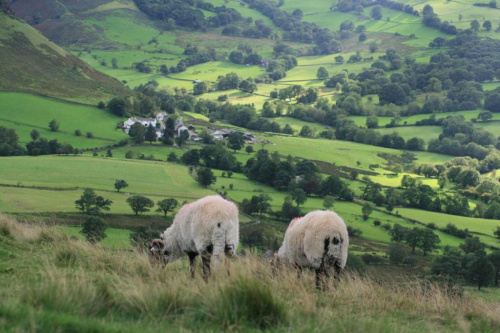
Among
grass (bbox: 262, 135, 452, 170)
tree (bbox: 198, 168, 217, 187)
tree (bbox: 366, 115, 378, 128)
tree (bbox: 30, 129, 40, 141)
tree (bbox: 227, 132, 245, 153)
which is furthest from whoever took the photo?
tree (bbox: 366, 115, 378, 128)

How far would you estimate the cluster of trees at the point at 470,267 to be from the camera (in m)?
46.7

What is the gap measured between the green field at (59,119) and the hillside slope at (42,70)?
199 inches

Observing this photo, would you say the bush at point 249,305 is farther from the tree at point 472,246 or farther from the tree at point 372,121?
the tree at point 372,121

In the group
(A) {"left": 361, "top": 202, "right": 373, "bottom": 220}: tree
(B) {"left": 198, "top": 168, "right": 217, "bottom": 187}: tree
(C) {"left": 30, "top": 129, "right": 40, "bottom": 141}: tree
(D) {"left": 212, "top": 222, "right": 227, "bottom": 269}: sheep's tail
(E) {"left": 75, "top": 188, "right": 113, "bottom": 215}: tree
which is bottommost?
(A) {"left": 361, "top": 202, "right": 373, "bottom": 220}: tree

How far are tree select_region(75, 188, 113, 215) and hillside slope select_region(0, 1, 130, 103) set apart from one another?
6206 centimetres

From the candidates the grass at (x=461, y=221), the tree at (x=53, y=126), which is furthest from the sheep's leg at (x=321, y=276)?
the tree at (x=53, y=126)

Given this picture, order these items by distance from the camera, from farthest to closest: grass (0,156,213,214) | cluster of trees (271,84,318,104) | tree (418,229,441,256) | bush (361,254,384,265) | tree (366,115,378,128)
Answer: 1. cluster of trees (271,84,318,104)
2. tree (366,115,378,128)
3. tree (418,229,441,256)
4. grass (0,156,213,214)
5. bush (361,254,384,265)

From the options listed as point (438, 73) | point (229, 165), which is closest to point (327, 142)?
point (229, 165)

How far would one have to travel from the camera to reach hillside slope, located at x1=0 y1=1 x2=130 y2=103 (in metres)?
118

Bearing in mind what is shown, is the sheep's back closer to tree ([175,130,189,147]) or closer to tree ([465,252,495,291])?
tree ([465,252,495,291])

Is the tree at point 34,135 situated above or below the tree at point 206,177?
above

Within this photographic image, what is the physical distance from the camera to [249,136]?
12319 cm

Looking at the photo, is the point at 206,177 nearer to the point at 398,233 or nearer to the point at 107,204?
the point at 107,204

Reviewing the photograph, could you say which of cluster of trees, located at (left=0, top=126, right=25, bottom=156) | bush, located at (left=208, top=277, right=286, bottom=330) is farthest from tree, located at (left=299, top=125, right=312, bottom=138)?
bush, located at (left=208, top=277, right=286, bottom=330)
